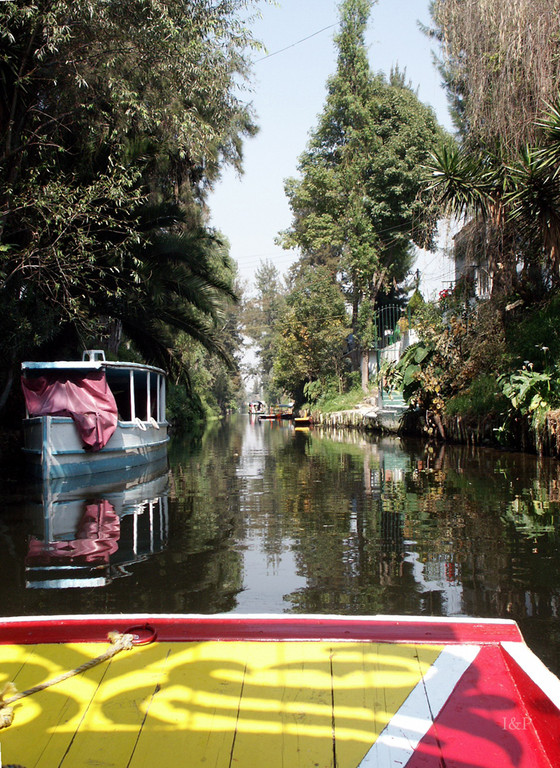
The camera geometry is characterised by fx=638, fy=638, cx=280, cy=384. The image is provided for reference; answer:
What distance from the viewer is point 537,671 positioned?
246 centimetres

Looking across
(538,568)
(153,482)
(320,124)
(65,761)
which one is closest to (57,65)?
(153,482)

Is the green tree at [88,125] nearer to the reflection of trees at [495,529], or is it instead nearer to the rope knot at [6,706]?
the reflection of trees at [495,529]

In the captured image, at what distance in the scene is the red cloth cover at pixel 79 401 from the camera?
12922 millimetres

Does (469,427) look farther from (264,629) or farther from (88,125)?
(264,629)

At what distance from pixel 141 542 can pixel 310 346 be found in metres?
36.0

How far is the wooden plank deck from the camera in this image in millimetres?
2088

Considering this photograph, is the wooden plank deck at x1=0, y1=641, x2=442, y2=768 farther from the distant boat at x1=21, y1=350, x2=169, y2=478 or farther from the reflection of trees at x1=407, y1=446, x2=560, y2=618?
the distant boat at x1=21, y1=350, x2=169, y2=478

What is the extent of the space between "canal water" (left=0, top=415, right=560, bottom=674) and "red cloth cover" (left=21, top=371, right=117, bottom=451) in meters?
1.42

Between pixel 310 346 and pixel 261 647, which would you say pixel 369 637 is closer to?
pixel 261 647

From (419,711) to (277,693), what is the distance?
0.53 m

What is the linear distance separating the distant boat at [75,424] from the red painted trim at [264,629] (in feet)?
32.0

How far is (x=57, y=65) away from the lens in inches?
437

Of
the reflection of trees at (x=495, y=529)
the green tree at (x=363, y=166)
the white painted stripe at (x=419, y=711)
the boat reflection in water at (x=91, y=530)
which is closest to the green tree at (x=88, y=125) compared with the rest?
the boat reflection in water at (x=91, y=530)

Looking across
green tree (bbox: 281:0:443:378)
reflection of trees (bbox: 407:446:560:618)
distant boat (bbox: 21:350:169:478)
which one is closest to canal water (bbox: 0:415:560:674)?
reflection of trees (bbox: 407:446:560:618)
